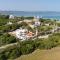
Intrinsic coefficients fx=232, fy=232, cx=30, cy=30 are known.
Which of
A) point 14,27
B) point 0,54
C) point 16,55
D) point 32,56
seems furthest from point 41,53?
point 14,27

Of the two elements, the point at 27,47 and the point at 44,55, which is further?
the point at 27,47

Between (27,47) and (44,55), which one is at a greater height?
(27,47)

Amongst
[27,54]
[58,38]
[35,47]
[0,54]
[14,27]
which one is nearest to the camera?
[0,54]

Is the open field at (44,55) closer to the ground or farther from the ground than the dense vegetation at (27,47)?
closer to the ground

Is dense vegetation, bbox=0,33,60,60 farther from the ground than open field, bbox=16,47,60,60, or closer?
farther from the ground

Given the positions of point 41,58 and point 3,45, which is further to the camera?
point 3,45

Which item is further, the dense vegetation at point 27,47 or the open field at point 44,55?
the open field at point 44,55

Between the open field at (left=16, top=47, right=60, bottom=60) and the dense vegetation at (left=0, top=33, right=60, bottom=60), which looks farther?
the open field at (left=16, top=47, right=60, bottom=60)

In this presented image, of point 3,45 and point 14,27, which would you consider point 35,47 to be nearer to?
point 3,45
